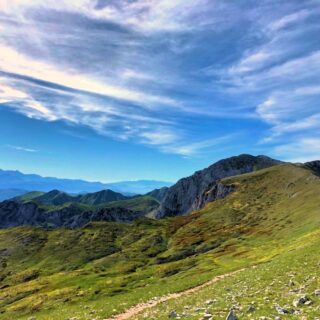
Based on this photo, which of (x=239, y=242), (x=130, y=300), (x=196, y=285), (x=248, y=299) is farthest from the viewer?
(x=239, y=242)

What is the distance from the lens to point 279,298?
25.5 m

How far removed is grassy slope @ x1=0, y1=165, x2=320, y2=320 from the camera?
3135 inches

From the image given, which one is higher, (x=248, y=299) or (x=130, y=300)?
(x=248, y=299)

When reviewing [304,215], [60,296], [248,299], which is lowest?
[60,296]

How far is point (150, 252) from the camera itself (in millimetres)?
145625

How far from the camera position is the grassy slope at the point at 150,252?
79.6m

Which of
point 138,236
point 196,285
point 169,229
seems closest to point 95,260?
point 138,236

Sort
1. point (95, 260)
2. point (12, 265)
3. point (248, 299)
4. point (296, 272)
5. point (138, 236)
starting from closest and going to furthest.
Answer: point (248, 299), point (296, 272), point (95, 260), point (12, 265), point (138, 236)

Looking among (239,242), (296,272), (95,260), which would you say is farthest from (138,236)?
(296,272)

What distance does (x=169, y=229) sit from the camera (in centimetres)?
19238

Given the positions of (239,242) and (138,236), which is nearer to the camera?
(239,242)

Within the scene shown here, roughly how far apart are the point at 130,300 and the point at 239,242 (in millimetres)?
76013

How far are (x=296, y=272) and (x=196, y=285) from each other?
79.5 ft

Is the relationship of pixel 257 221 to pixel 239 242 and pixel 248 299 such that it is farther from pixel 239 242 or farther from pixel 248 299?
pixel 248 299
